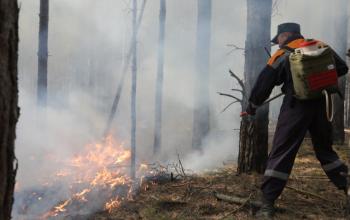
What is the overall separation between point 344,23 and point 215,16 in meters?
13.3

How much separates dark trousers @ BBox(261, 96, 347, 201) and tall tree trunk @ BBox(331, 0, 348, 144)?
617cm

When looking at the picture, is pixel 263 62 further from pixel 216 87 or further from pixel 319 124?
pixel 216 87

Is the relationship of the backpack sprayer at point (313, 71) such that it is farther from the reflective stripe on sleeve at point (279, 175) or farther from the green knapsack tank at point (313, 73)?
the reflective stripe on sleeve at point (279, 175)

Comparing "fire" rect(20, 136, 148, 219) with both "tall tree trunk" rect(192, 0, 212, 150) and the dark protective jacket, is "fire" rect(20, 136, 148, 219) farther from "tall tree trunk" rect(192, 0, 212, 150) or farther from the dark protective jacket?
"tall tree trunk" rect(192, 0, 212, 150)

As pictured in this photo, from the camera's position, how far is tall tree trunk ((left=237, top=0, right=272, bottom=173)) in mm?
5859

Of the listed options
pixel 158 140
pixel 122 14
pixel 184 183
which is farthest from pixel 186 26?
pixel 184 183

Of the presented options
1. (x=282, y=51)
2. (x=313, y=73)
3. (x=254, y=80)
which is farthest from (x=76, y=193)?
(x=313, y=73)

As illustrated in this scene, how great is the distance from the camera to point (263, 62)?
243 inches

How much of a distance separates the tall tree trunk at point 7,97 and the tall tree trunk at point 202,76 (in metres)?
12.6

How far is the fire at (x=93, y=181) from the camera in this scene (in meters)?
6.50

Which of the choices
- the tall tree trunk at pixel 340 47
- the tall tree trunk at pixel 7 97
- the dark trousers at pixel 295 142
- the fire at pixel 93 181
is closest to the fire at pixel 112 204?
the fire at pixel 93 181

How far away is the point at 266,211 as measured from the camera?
13.3ft

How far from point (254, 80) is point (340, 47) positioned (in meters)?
6.81

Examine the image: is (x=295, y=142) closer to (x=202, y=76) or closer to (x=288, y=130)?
(x=288, y=130)
